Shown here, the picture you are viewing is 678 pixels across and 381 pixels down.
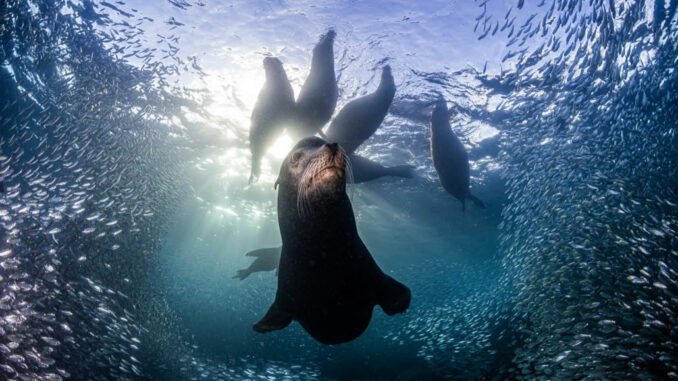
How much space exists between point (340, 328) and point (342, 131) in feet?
12.5

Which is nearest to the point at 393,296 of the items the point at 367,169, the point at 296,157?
the point at 296,157

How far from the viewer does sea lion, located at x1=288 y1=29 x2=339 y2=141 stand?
18.2 ft

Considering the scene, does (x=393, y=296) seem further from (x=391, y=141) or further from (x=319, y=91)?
(x=391, y=141)

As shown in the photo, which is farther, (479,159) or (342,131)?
(479,159)

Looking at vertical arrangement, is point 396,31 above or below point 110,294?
above

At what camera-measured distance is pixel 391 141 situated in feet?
41.4

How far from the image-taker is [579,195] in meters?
8.82

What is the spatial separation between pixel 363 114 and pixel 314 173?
4.08m

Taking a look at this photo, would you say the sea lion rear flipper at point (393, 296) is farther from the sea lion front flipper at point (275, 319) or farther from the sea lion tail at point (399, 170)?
the sea lion tail at point (399, 170)

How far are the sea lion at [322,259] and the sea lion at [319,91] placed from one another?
3.20m

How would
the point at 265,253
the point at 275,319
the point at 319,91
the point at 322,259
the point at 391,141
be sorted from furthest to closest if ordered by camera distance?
1. the point at 391,141
2. the point at 265,253
3. the point at 319,91
4. the point at 275,319
5. the point at 322,259

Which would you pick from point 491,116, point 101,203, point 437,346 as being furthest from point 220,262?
point 491,116

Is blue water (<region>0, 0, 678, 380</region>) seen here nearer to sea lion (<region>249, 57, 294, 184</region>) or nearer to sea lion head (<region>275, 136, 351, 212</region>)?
sea lion (<region>249, 57, 294, 184</region>)

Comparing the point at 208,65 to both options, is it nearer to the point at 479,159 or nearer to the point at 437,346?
the point at 479,159
